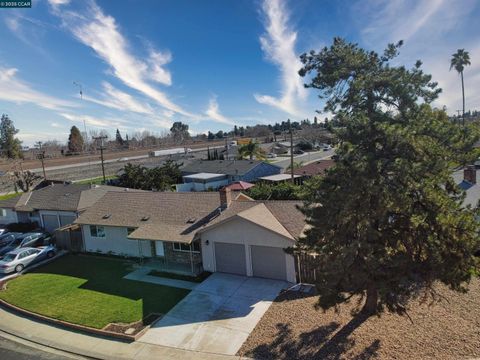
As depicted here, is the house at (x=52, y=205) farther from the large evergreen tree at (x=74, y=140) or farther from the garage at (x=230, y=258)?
the large evergreen tree at (x=74, y=140)

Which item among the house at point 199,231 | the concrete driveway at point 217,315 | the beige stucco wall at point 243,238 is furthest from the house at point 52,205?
the concrete driveway at point 217,315

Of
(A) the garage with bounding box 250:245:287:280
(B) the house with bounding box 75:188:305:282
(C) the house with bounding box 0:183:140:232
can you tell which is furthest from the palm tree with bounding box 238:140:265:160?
(A) the garage with bounding box 250:245:287:280

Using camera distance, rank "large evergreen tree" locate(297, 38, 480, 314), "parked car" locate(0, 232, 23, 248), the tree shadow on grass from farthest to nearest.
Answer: "parked car" locate(0, 232, 23, 248), the tree shadow on grass, "large evergreen tree" locate(297, 38, 480, 314)

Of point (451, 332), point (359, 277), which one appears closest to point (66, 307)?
point (359, 277)

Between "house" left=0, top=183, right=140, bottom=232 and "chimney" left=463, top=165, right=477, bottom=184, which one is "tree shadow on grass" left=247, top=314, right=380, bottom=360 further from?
"house" left=0, top=183, right=140, bottom=232

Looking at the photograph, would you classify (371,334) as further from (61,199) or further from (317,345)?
(61,199)

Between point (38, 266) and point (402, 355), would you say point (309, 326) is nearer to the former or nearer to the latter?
point (402, 355)

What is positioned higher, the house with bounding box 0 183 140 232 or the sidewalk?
the house with bounding box 0 183 140 232
